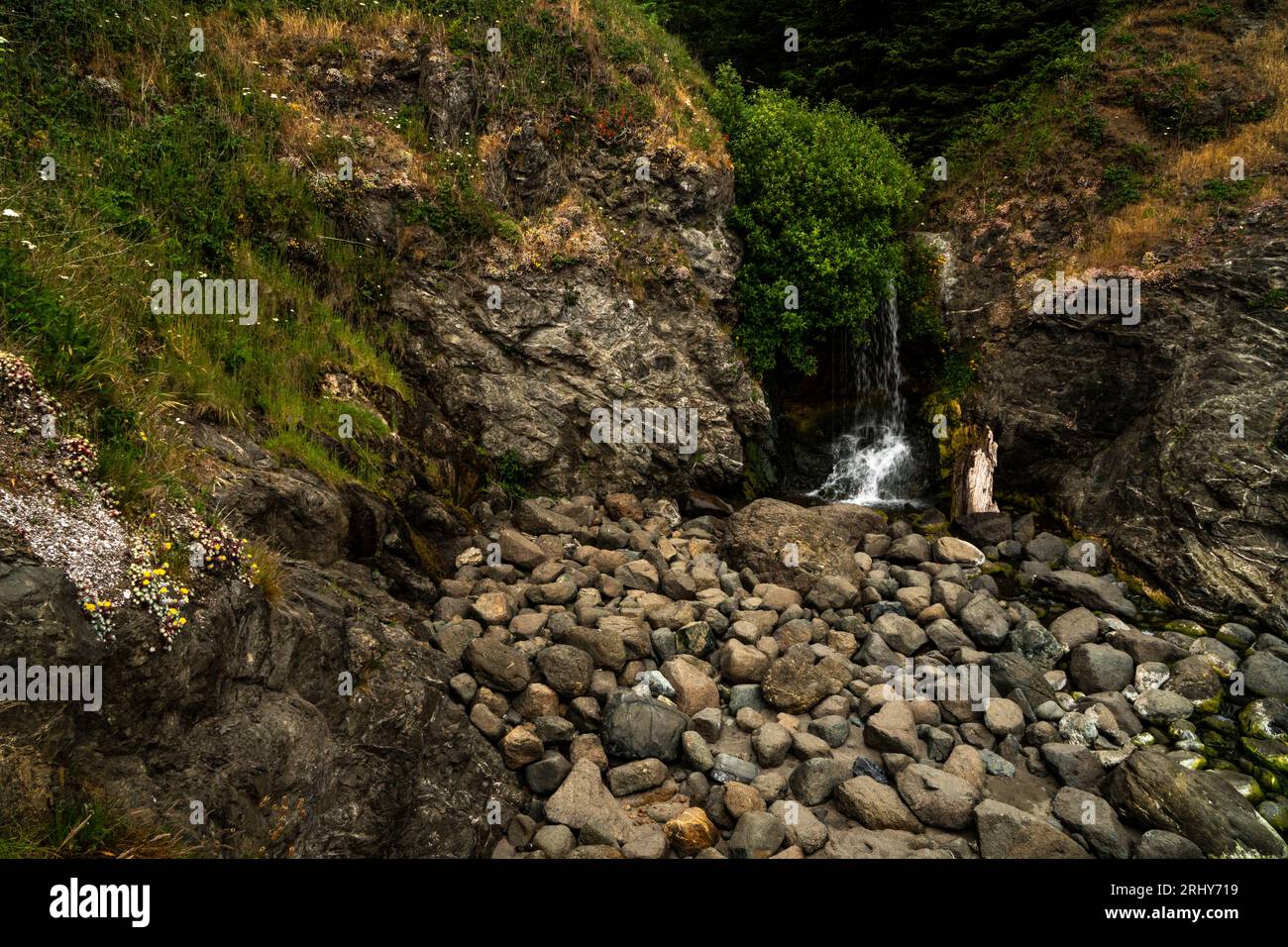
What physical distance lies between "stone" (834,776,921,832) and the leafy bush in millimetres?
10708

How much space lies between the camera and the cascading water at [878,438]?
1756cm

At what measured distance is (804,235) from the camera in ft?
54.4

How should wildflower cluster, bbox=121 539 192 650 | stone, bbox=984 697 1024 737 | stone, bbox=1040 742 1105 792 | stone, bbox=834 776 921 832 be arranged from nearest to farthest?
wildflower cluster, bbox=121 539 192 650 → stone, bbox=834 776 921 832 → stone, bbox=1040 742 1105 792 → stone, bbox=984 697 1024 737

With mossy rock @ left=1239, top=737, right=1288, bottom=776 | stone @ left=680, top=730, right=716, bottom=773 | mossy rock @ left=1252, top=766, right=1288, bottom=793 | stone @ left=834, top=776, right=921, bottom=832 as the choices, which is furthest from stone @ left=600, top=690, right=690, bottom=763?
mossy rock @ left=1239, top=737, right=1288, bottom=776

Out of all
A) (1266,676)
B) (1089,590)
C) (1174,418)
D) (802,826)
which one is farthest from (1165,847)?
(1174,418)

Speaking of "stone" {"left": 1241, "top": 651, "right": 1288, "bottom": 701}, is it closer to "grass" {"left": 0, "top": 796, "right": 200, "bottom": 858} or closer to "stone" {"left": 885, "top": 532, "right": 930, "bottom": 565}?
"stone" {"left": 885, "top": 532, "right": 930, "bottom": 565}

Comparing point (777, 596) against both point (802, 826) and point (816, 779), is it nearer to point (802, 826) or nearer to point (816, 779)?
point (816, 779)

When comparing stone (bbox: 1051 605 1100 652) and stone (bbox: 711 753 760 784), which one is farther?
stone (bbox: 1051 605 1100 652)

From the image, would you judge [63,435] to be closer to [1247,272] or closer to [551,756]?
[551,756]

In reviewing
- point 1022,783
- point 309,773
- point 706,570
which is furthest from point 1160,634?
point 309,773

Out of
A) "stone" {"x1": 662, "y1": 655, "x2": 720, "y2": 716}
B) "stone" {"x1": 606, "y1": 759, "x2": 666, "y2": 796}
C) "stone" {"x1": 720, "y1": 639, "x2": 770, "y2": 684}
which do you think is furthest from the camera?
"stone" {"x1": 720, "y1": 639, "x2": 770, "y2": 684}

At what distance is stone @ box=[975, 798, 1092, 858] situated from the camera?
743cm

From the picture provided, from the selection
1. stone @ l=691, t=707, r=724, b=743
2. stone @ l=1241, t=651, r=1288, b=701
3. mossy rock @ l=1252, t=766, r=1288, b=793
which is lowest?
mossy rock @ l=1252, t=766, r=1288, b=793

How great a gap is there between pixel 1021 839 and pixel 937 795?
89cm
